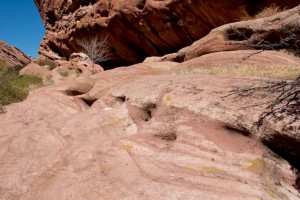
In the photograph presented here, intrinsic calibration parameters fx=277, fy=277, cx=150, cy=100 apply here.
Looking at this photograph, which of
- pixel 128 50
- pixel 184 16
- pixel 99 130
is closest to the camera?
pixel 99 130

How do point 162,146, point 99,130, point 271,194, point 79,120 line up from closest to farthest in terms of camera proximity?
point 271,194 < point 162,146 < point 99,130 < point 79,120

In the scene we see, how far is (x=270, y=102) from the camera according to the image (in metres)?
4.24

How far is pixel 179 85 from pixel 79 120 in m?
2.11

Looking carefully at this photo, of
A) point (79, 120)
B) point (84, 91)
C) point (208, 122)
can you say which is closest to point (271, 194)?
point (208, 122)

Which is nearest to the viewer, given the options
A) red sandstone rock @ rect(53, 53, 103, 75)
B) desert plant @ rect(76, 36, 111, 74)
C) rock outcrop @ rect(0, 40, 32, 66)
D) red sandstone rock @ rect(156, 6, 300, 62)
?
red sandstone rock @ rect(156, 6, 300, 62)

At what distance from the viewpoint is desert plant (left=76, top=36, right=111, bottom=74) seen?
875 inches

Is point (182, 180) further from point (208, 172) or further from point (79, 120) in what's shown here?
point (79, 120)

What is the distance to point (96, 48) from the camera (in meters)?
22.6

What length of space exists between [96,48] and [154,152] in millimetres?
19875

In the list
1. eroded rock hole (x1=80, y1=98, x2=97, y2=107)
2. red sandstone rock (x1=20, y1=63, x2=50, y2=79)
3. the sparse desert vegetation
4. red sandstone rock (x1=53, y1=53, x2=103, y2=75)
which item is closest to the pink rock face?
the sparse desert vegetation

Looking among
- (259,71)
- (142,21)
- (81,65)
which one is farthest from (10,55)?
(259,71)

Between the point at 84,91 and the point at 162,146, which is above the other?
the point at 84,91

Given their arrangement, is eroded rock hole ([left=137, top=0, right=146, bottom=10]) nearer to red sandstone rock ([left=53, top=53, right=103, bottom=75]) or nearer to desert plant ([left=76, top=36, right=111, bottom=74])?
desert plant ([left=76, top=36, right=111, bottom=74])

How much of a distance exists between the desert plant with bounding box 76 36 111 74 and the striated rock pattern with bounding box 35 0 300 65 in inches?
16.7
